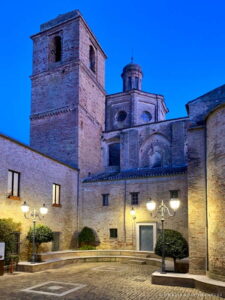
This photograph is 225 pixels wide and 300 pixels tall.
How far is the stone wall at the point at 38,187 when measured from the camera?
1561 cm

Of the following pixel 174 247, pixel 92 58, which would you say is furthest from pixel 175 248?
pixel 92 58

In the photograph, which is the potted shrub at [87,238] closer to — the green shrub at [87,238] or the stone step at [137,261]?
the green shrub at [87,238]

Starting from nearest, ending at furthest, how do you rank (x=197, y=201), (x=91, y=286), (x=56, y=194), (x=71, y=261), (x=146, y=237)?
(x=91, y=286)
(x=197, y=201)
(x=71, y=261)
(x=146, y=237)
(x=56, y=194)

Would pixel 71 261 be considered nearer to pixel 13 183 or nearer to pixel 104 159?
pixel 13 183

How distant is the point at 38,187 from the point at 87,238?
6015mm

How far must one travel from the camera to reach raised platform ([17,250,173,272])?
15792 mm

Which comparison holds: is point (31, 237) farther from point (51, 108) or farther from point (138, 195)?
point (51, 108)

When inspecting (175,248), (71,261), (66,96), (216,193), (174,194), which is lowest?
(71,261)

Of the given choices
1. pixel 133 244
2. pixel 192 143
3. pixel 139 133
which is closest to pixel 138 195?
pixel 133 244

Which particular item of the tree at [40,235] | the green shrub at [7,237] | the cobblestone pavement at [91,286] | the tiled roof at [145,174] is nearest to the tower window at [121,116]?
the tiled roof at [145,174]

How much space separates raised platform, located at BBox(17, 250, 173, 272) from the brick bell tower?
6969 mm

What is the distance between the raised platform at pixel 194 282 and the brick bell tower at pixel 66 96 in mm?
13539

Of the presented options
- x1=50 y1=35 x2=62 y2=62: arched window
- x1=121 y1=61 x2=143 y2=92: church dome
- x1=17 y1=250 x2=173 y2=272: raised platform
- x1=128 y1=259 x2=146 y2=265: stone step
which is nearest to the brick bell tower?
x1=50 y1=35 x2=62 y2=62: arched window

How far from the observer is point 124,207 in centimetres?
2127
